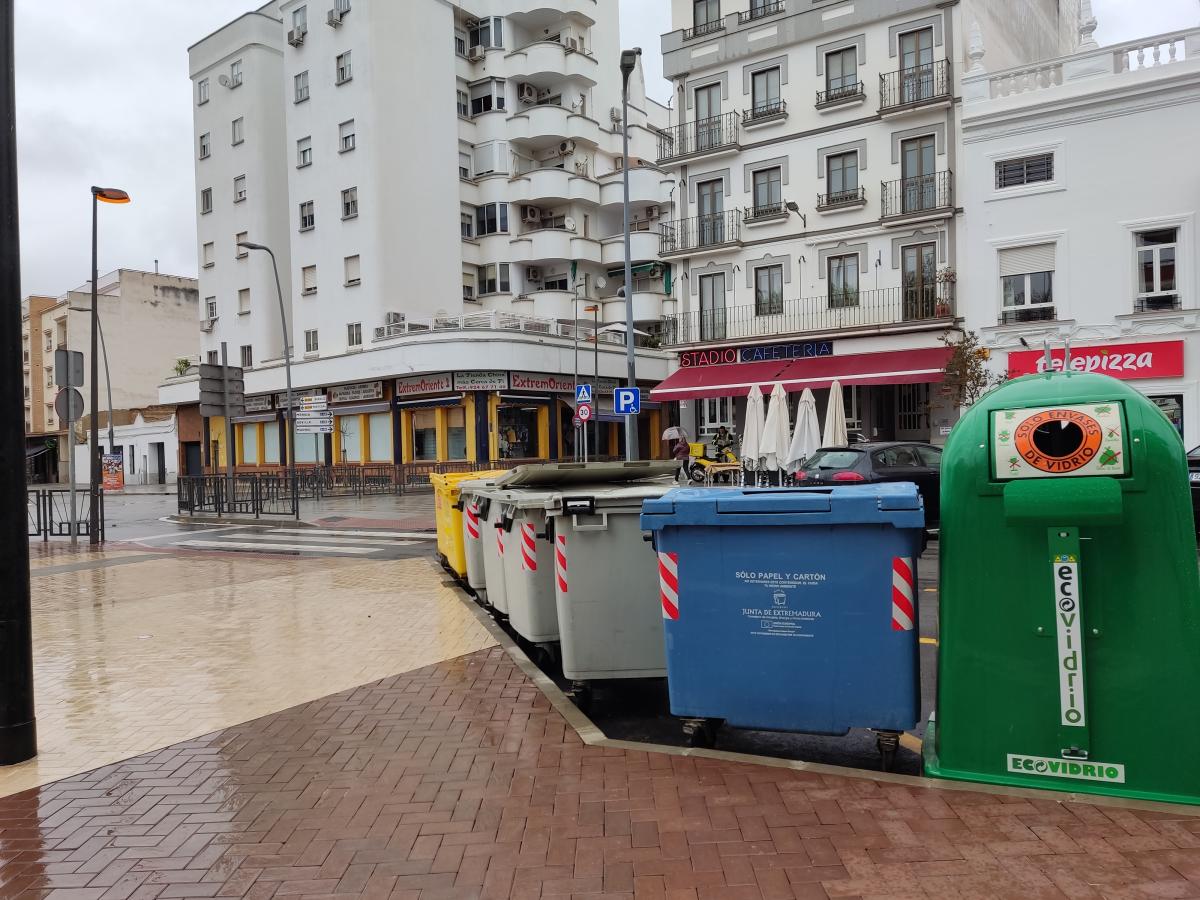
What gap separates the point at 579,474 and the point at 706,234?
2609 centimetres

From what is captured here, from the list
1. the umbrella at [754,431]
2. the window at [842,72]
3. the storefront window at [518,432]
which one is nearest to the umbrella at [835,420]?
the umbrella at [754,431]

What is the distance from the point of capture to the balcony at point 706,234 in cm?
3103

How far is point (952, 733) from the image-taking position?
4055 millimetres

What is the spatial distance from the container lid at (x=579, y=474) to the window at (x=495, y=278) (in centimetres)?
3678

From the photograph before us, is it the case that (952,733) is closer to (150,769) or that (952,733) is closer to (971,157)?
(150,769)

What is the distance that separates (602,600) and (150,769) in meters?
2.59

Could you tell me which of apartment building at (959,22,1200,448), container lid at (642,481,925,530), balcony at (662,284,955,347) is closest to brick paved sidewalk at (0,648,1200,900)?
container lid at (642,481,925,530)

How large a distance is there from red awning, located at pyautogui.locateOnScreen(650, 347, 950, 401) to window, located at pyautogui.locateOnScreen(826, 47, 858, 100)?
8.49 metres

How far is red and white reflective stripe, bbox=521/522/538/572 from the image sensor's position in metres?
5.99

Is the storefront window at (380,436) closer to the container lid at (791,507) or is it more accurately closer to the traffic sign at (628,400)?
the traffic sign at (628,400)

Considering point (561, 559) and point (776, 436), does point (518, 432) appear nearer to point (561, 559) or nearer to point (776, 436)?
point (776, 436)

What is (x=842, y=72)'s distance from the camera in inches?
1142

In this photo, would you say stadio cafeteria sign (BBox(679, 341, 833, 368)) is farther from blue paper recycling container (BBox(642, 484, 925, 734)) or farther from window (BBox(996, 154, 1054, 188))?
blue paper recycling container (BBox(642, 484, 925, 734))

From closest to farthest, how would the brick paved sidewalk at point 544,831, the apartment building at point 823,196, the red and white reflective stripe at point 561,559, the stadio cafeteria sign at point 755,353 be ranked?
the brick paved sidewalk at point 544,831 < the red and white reflective stripe at point 561,559 < the apartment building at point 823,196 < the stadio cafeteria sign at point 755,353
